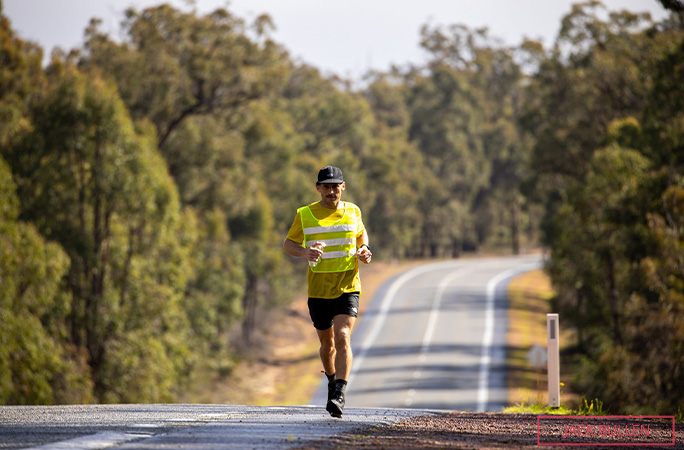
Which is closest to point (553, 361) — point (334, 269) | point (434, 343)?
point (334, 269)

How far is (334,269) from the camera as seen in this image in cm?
777

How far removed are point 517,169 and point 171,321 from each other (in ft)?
190

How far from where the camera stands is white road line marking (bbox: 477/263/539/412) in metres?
38.4

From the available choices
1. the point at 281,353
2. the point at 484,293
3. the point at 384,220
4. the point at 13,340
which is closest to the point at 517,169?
the point at 384,220

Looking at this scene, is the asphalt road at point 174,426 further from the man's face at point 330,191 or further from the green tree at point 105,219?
the green tree at point 105,219

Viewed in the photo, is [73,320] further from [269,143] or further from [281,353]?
[281,353]

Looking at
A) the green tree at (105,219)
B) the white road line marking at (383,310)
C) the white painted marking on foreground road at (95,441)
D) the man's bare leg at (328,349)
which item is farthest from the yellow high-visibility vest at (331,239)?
the white road line marking at (383,310)

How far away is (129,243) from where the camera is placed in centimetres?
2808

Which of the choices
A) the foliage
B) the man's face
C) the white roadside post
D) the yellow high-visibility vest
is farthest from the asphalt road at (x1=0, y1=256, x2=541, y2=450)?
the foliage

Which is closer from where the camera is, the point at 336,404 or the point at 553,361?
the point at 336,404

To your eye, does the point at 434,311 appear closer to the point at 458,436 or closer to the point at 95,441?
the point at 458,436

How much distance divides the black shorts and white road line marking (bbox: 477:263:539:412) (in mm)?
25393

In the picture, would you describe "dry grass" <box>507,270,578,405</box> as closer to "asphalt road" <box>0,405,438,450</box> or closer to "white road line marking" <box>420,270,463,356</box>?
"white road line marking" <box>420,270,463,356</box>

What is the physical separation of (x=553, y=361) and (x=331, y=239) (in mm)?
4289
